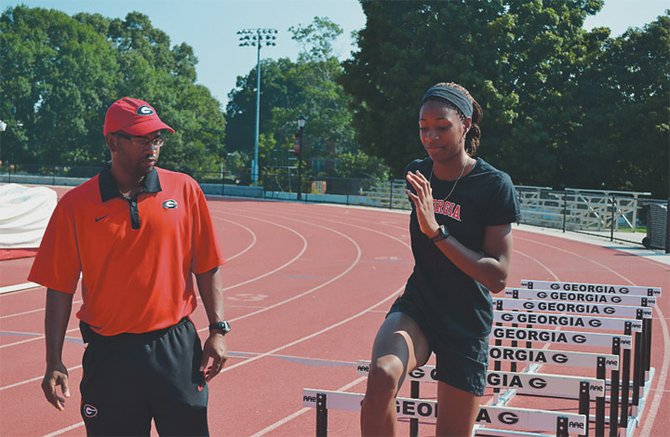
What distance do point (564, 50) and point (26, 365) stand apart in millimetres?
35073

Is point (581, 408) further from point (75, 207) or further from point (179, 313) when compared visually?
point (75, 207)

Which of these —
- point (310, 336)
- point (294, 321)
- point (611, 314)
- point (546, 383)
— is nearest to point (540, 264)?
point (294, 321)

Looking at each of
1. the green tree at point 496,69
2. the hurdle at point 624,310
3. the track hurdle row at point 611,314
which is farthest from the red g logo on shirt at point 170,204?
the green tree at point 496,69

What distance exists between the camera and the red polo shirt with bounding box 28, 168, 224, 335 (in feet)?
10.8

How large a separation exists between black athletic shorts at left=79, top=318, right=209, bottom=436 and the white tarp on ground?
13.4m

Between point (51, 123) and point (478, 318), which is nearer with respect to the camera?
point (478, 318)

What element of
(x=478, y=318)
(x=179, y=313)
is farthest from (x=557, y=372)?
(x=179, y=313)

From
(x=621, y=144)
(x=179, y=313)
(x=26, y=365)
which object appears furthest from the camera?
(x=621, y=144)

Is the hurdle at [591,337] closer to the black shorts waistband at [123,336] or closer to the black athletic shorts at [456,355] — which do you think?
the black athletic shorts at [456,355]

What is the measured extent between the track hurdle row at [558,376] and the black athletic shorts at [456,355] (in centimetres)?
59

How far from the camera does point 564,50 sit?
128ft

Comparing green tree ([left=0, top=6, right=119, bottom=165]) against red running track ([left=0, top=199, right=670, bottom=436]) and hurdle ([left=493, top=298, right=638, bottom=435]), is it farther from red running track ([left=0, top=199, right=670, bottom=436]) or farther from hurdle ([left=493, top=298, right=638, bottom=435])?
hurdle ([left=493, top=298, right=638, bottom=435])

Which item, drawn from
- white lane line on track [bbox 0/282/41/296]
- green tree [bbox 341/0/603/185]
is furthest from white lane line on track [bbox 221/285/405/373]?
green tree [bbox 341/0/603/185]

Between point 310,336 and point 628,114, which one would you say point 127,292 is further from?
point 628,114
